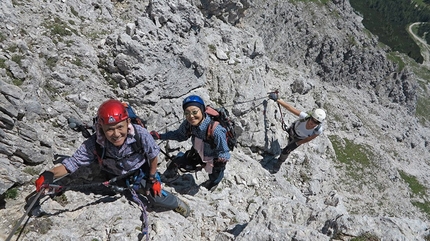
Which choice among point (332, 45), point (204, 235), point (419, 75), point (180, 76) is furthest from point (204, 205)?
point (419, 75)

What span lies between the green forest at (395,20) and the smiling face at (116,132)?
14589 centimetres

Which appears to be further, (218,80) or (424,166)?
(424,166)

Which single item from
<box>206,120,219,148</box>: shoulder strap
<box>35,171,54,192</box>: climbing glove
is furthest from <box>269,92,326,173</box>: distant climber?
<box>35,171,54,192</box>: climbing glove

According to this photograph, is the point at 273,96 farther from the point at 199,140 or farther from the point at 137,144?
the point at 137,144

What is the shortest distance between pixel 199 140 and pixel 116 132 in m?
3.60

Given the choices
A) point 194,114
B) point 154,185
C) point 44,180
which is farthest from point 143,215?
point 194,114

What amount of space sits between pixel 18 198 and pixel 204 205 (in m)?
5.39

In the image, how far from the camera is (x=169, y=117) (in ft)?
41.0

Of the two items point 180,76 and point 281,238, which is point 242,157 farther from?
point 281,238

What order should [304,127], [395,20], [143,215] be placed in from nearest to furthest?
1. [143,215]
2. [304,127]
3. [395,20]

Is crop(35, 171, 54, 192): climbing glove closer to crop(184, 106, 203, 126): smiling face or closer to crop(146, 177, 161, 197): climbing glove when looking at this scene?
crop(146, 177, 161, 197): climbing glove

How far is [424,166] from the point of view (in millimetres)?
43594

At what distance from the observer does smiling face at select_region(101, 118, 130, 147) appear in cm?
580

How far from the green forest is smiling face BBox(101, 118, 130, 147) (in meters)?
146
